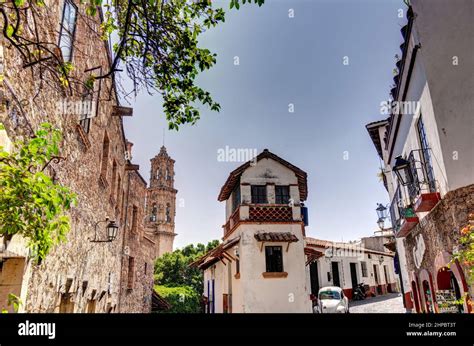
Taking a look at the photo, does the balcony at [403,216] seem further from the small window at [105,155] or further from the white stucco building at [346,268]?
the white stucco building at [346,268]

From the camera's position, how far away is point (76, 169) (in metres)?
5.80

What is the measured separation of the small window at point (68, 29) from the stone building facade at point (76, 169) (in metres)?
0.02

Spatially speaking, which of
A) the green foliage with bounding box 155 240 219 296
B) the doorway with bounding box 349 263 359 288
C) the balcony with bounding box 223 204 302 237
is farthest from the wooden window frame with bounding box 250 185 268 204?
the green foliage with bounding box 155 240 219 296

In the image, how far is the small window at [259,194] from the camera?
15.3 meters

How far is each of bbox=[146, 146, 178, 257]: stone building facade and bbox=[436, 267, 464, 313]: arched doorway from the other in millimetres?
39729

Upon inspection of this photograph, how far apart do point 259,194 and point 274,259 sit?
10.0 feet

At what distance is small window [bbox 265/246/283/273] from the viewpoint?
14.2 m

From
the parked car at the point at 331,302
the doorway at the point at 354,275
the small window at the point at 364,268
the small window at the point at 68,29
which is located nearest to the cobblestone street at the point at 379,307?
the parked car at the point at 331,302

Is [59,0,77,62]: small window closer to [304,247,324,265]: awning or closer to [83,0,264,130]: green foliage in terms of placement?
[83,0,264,130]: green foliage

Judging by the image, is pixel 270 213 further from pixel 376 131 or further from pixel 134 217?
pixel 134 217

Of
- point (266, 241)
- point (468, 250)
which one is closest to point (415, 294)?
point (266, 241)

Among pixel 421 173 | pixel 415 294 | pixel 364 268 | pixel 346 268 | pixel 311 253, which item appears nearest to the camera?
pixel 421 173
